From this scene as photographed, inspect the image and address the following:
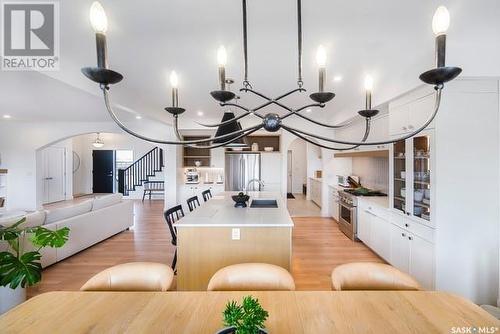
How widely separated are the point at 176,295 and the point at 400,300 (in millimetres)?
1208

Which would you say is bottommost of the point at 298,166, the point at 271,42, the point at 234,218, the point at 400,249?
the point at 400,249

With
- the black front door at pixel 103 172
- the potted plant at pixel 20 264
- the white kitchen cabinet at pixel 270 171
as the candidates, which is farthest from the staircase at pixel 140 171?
the potted plant at pixel 20 264

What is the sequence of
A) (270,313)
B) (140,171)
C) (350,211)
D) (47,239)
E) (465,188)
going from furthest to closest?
(140,171)
(350,211)
(465,188)
(47,239)
(270,313)

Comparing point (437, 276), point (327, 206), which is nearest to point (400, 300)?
point (437, 276)

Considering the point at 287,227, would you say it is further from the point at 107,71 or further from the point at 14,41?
the point at 14,41

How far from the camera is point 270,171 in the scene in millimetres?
6988

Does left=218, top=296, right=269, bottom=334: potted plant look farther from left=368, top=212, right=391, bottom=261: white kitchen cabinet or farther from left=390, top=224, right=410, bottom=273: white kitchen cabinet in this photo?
left=368, top=212, right=391, bottom=261: white kitchen cabinet

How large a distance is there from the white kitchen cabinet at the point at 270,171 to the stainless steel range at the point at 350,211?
6.96ft

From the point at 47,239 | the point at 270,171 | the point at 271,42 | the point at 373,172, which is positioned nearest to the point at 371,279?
the point at 271,42

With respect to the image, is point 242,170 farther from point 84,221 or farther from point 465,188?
point 465,188

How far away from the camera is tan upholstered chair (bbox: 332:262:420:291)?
1.52 m

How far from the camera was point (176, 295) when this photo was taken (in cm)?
134

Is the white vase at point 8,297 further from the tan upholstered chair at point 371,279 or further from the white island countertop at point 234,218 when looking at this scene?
the tan upholstered chair at point 371,279

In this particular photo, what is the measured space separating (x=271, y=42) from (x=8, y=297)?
3.57 m
